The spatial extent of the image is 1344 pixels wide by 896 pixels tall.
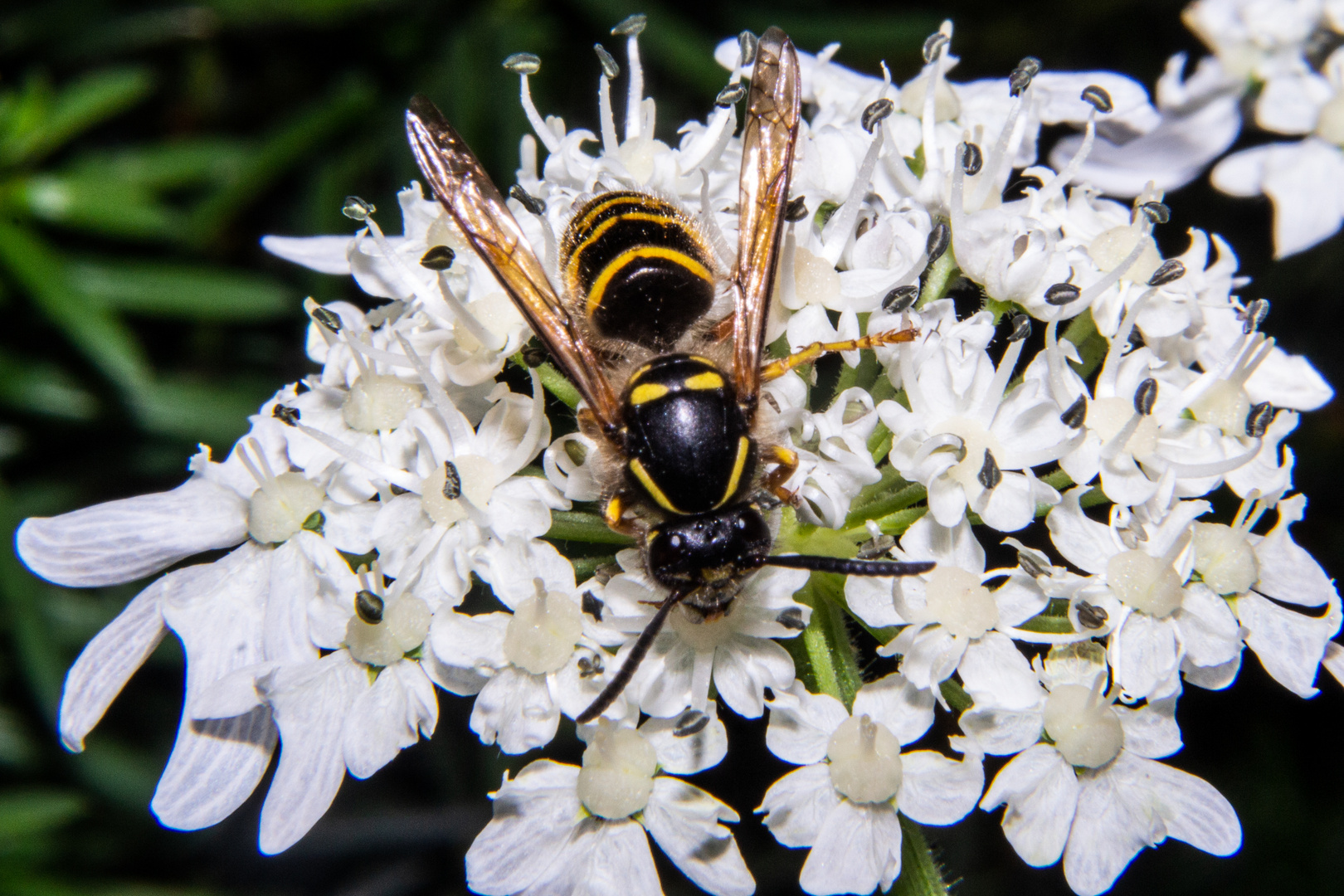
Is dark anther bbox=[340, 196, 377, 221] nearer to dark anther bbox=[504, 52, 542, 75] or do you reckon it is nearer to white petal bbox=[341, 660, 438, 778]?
dark anther bbox=[504, 52, 542, 75]

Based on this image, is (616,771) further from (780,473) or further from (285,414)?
(285,414)

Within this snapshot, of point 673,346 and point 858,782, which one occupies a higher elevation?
point 673,346

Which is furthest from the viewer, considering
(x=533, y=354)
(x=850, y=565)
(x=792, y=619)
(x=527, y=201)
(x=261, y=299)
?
(x=261, y=299)

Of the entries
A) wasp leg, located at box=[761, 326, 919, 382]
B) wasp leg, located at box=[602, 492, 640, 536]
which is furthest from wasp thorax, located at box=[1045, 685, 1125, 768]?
wasp leg, located at box=[602, 492, 640, 536]

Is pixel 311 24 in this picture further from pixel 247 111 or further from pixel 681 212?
pixel 681 212

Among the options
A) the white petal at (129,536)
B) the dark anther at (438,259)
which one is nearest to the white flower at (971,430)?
the dark anther at (438,259)

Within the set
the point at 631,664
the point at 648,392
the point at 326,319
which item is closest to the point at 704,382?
the point at 648,392

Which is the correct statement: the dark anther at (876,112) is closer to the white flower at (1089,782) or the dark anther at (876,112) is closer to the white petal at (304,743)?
the white flower at (1089,782)
